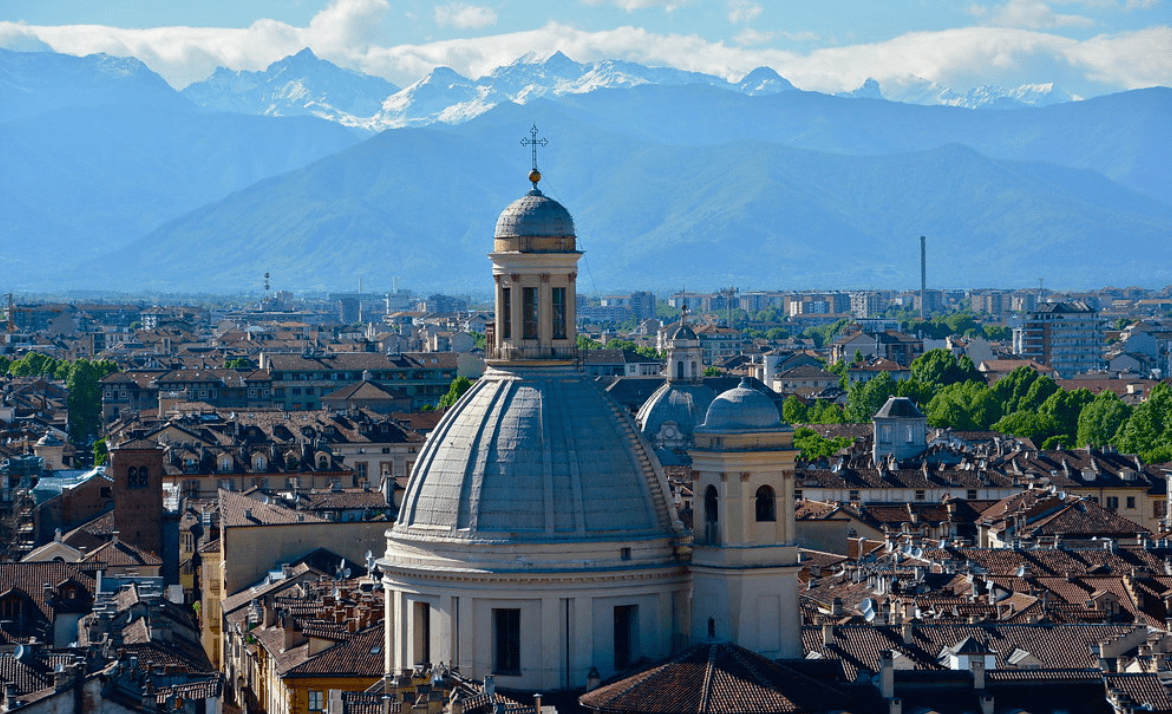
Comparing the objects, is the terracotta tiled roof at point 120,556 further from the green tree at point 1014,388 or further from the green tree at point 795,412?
the green tree at point 1014,388

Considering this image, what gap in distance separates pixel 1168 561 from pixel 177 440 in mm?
52101

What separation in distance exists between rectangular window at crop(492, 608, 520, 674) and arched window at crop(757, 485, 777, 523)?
426cm

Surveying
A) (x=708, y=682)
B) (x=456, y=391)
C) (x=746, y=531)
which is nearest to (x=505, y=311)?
(x=746, y=531)

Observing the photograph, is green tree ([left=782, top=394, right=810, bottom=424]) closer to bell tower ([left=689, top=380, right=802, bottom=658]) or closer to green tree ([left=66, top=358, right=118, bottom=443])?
green tree ([left=66, top=358, right=118, bottom=443])

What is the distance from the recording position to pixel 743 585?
1726 inches

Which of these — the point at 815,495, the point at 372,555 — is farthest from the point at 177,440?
the point at 372,555

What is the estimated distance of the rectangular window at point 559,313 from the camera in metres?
47.1

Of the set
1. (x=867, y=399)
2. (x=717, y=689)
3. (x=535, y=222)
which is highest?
(x=535, y=222)

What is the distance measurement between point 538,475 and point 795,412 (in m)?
121

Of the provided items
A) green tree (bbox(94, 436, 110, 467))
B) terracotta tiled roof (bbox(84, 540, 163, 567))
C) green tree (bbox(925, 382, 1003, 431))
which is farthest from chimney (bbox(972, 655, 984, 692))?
green tree (bbox(925, 382, 1003, 431))

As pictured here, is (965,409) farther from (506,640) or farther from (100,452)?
(506,640)

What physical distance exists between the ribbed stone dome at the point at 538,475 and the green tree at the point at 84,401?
399 feet

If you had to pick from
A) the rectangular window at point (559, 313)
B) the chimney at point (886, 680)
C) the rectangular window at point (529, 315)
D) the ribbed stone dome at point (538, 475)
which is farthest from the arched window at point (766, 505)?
the rectangular window at point (529, 315)

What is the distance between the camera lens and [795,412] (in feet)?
541
